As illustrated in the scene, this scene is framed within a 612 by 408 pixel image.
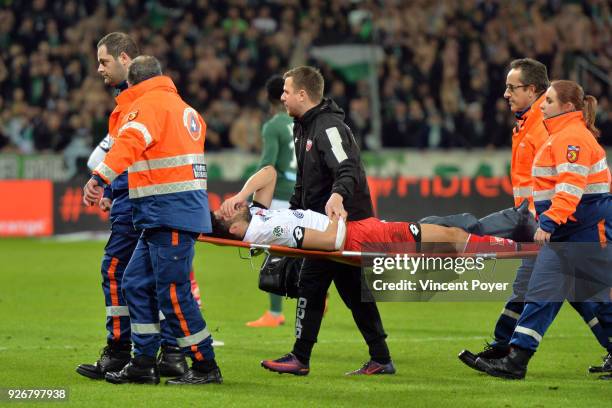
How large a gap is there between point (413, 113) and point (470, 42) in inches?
109

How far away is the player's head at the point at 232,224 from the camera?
8531mm

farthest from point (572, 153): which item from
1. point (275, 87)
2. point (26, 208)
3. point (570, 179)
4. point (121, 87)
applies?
point (26, 208)

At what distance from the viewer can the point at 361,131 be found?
23.3 meters

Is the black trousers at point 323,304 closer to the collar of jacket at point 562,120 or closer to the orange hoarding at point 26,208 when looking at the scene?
the collar of jacket at point 562,120

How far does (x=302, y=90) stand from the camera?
813 centimetres

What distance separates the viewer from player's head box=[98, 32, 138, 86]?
26.0ft

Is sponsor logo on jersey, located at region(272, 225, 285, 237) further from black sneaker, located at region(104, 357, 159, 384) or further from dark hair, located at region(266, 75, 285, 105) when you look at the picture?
dark hair, located at region(266, 75, 285, 105)

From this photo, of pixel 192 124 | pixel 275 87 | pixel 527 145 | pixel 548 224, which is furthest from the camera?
pixel 275 87

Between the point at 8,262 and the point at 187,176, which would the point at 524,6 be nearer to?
the point at 8,262

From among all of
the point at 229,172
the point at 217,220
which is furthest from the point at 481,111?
the point at 217,220

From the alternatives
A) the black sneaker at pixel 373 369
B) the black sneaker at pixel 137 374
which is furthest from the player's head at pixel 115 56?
the black sneaker at pixel 373 369

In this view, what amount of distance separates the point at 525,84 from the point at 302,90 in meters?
1.64

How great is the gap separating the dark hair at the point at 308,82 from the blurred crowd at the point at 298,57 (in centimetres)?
1452

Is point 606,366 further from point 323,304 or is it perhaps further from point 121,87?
point 121,87
